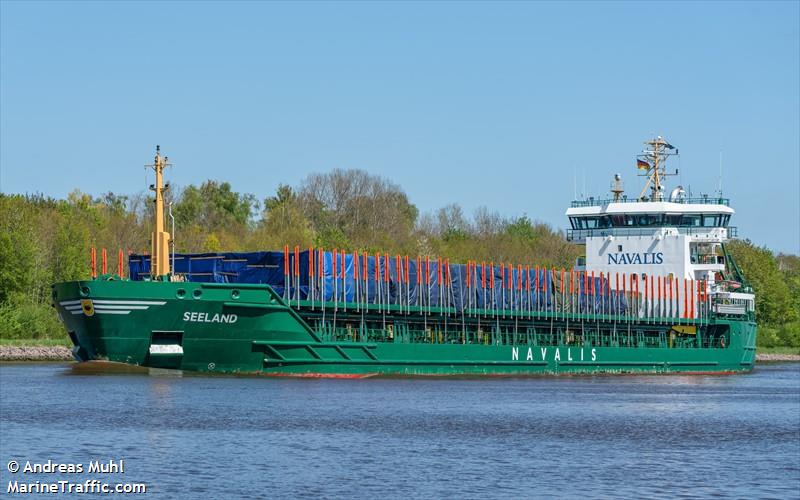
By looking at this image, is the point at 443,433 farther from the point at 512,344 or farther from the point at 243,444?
the point at 512,344

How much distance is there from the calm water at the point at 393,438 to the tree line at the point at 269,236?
38.0 meters

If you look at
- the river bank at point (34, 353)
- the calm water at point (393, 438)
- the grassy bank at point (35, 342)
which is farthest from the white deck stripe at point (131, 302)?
the grassy bank at point (35, 342)

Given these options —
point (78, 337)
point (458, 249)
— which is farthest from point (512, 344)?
point (458, 249)

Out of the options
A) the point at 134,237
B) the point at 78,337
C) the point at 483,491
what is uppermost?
the point at 134,237

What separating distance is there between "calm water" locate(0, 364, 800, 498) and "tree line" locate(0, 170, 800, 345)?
38.0 m

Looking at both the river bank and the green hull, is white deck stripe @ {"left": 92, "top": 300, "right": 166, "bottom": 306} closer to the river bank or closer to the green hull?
the green hull

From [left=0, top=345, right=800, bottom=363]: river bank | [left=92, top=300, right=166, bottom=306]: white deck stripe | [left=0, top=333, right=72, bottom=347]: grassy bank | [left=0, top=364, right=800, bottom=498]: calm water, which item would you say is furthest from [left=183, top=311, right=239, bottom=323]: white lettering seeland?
[left=0, top=333, right=72, bottom=347]: grassy bank

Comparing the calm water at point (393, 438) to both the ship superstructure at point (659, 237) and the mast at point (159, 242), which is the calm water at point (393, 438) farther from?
the ship superstructure at point (659, 237)

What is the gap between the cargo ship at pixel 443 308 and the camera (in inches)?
2183

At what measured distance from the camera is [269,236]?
126000 millimetres

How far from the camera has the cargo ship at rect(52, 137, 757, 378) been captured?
55.4 meters

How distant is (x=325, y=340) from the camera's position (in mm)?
60156

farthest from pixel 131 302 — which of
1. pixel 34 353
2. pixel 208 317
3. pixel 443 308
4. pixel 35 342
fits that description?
pixel 35 342

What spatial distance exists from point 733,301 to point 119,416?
55930mm
